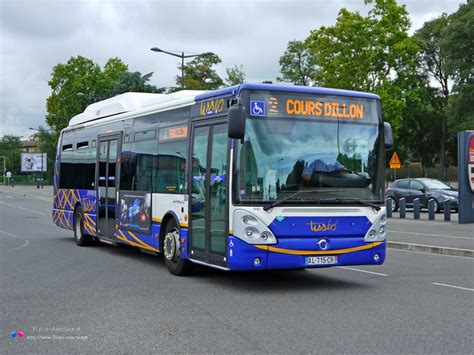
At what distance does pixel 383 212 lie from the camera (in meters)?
10.4

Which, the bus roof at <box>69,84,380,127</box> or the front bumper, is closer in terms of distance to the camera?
the front bumper

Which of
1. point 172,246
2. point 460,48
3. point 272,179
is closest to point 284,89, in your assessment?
point 272,179

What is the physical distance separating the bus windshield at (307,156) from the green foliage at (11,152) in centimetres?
16175

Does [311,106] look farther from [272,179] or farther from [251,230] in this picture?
[251,230]

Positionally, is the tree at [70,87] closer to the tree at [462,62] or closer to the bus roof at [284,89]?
the tree at [462,62]

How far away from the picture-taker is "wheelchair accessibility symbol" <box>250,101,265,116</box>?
978cm

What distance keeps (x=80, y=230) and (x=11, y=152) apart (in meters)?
168

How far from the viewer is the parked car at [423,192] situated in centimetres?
2991

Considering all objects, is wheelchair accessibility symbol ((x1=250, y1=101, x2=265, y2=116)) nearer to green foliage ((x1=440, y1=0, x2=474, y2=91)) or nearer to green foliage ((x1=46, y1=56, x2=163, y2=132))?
green foliage ((x1=440, y1=0, x2=474, y2=91))

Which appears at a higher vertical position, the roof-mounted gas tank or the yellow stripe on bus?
the roof-mounted gas tank

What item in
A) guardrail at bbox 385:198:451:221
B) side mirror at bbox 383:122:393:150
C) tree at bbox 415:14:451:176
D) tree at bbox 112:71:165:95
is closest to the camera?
side mirror at bbox 383:122:393:150

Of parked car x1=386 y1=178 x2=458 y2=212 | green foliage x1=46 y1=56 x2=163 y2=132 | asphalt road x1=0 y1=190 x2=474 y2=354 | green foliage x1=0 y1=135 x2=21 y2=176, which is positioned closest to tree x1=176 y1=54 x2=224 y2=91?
green foliage x1=46 y1=56 x2=163 y2=132

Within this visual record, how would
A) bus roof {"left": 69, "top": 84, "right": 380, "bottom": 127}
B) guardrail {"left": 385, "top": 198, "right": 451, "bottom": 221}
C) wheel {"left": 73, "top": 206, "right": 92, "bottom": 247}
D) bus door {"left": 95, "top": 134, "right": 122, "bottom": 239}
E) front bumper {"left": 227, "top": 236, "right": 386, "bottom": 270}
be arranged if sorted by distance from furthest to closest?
guardrail {"left": 385, "top": 198, "right": 451, "bottom": 221}, wheel {"left": 73, "top": 206, "right": 92, "bottom": 247}, bus door {"left": 95, "top": 134, "right": 122, "bottom": 239}, bus roof {"left": 69, "top": 84, "right": 380, "bottom": 127}, front bumper {"left": 227, "top": 236, "right": 386, "bottom": 270}

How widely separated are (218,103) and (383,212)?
9.76 feet
